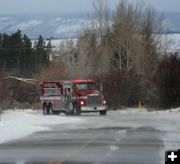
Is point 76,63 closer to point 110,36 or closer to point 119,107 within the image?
point 110,36

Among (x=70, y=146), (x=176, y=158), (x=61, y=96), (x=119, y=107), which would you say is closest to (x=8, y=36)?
(x=119, y=107)

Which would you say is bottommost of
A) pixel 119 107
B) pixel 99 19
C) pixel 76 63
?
pixel 119 107

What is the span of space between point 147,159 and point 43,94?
35076 millimetres

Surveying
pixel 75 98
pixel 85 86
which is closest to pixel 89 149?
pixel 75 98

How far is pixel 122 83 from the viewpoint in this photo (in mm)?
56594

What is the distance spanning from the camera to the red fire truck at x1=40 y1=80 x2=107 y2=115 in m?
46.3

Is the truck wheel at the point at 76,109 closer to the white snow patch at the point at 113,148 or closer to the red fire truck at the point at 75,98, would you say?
the red fire truck at the point at 75,98

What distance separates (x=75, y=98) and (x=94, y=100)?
161 centimetres

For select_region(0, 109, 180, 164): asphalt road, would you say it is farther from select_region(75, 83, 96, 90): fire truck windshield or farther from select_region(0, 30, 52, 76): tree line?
select_region(0, 30, 52, 76): tree line

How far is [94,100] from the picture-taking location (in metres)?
46.8

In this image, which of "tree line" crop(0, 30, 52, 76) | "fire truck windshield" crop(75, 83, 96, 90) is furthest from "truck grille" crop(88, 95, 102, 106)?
"tree line" crop(0, 30, 52, 76)

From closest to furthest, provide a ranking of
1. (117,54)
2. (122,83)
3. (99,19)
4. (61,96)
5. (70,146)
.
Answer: (70,146), (61,96), (122,83), (117,54), (99,19)

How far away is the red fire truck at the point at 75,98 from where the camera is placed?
152ft

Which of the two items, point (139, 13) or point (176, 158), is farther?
point (139, 13)
